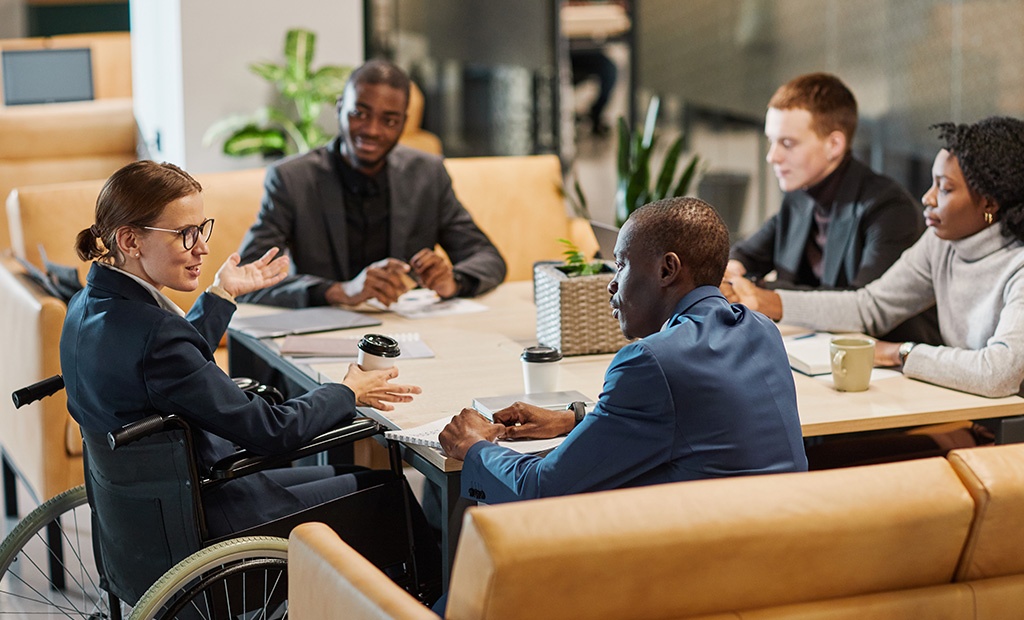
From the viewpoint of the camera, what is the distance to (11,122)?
7.64 m

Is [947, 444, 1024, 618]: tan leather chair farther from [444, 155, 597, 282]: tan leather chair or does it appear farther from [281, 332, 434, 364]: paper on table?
[444, 155, 597, 282]: tan leather chair

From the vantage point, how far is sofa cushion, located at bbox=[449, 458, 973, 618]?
1.46 m

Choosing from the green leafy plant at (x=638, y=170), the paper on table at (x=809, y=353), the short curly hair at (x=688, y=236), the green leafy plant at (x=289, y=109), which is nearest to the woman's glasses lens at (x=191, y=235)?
the short curly hair at (x=688, y=236)

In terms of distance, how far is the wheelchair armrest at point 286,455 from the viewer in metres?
2.30

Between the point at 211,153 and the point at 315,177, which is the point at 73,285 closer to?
the point at 315,177

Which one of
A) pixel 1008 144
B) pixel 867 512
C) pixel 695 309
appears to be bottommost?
pixel 867 512

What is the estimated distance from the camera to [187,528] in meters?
2.27

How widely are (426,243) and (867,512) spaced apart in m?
2.62

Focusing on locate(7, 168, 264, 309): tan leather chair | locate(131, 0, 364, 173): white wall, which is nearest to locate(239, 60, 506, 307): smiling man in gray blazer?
locate(7, 168, 264, 309): tan leather chair

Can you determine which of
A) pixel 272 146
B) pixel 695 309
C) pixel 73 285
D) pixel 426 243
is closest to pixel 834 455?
pixel 695 309

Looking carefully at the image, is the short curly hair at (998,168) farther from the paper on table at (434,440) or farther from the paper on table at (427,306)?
the paper on table at (427,306)

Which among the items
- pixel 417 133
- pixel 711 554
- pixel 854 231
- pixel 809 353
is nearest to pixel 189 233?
pixel 711 554

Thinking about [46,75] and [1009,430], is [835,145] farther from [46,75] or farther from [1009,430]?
[46,75]

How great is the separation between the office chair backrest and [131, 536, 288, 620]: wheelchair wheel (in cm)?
8
